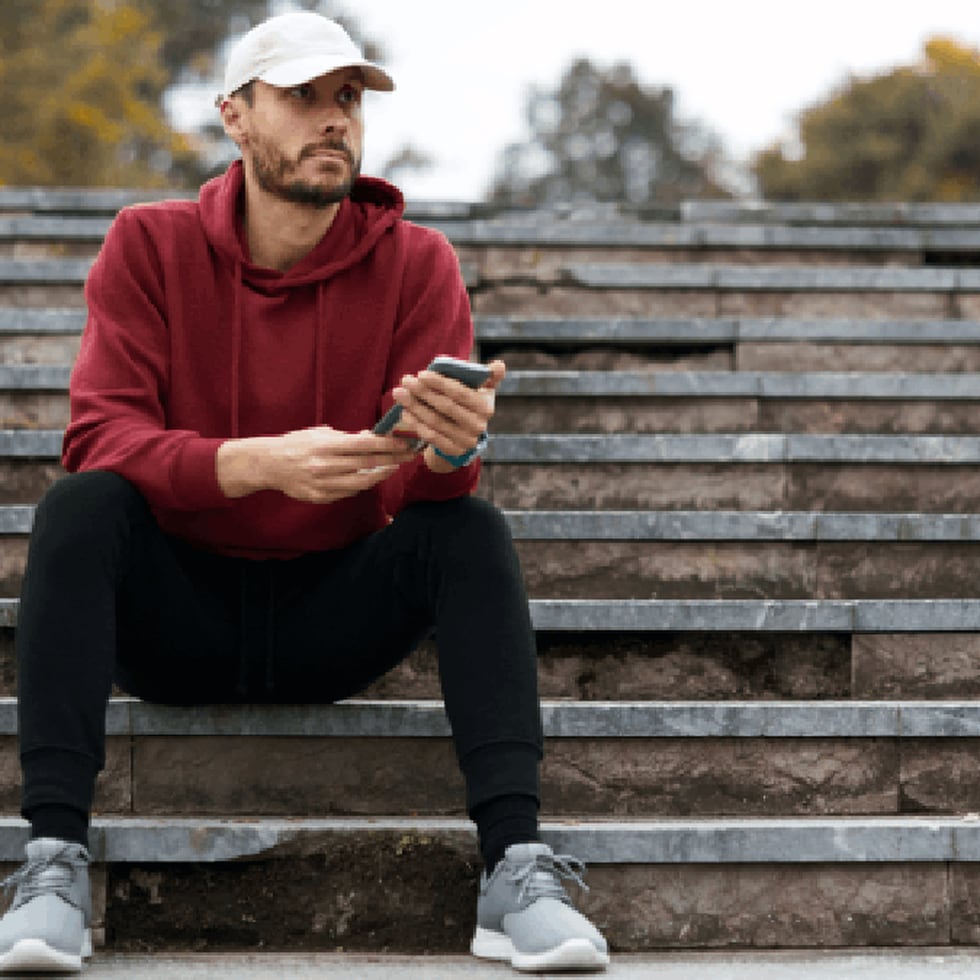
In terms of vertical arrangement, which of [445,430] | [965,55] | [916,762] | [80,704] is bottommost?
[916,762]

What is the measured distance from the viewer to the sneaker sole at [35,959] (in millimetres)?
1939

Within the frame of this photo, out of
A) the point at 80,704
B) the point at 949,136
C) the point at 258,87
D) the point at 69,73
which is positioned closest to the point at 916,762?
the point at 80,704

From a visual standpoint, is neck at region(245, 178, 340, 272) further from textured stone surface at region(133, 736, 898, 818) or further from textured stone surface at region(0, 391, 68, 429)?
textured stone surface at region(0, 391, 68, 429)

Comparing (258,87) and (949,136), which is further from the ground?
(949,136)

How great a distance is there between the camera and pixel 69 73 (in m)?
16.2

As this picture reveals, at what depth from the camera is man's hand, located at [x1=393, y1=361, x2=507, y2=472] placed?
2.10 meters

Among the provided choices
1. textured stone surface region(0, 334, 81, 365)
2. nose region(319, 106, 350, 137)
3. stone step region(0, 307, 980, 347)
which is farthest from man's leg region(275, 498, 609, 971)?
textured stone surface region(0, 334, 81, 365)

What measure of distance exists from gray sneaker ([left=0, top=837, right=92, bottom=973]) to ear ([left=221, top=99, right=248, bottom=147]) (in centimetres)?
122

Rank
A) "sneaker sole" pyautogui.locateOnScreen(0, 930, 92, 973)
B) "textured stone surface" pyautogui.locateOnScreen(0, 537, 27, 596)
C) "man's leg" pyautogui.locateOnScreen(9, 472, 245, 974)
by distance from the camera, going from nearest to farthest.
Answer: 1. "sneaker sole" pyautogui.locateOnScreen(0, 930, 92, 973)
2. "man's leg" pyautogui.locateOnScreen(9, 472, 245, 974)
3. "textured stone surface" pyautogui.locateOnScreen(0, 537, 27, 596)

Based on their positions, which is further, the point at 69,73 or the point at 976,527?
the point at 69,73

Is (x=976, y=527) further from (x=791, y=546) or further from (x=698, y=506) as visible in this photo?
(x=698, y=506)

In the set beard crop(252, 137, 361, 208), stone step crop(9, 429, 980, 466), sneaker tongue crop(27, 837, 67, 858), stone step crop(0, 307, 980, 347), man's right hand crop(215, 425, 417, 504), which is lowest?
sneaker tongue crop(27, 837, 67, 858)

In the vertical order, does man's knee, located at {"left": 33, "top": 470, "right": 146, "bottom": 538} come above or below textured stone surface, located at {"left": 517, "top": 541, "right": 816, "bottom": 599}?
above

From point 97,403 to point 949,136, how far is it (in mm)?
25351
